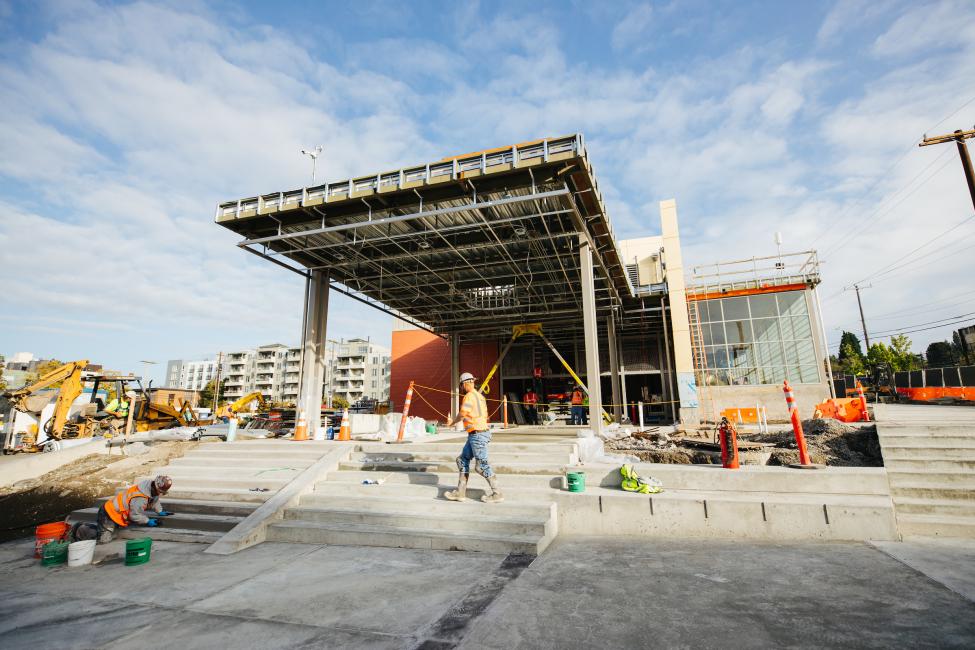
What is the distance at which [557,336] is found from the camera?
27.2m

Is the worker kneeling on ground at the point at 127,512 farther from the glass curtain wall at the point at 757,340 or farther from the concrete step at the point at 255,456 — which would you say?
the glass curtain wall at the point at 757,340

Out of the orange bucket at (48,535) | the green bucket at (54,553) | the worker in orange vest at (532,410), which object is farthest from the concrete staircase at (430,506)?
the worker in orange vest at (532,410)

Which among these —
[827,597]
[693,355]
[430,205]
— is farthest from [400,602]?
[693,355]

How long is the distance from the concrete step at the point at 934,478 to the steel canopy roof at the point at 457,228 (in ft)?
28.0

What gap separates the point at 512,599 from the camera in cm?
361

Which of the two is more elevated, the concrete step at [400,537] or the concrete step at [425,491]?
the concrete step at [425,491]

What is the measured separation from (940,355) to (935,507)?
283ft

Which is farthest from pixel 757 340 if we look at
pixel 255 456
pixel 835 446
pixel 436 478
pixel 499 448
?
pixel 255 456

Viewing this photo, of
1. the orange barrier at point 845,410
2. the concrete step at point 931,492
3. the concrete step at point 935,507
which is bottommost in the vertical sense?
the concrete step at point 935,507

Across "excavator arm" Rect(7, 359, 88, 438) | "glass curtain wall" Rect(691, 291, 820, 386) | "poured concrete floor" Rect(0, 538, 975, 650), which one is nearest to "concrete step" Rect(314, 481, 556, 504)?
"poured concrete floor" Rect(0, 538, 975, 650)

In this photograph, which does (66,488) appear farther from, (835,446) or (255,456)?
(835,446)

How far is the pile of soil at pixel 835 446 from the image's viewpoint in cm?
766

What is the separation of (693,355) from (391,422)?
14077mm

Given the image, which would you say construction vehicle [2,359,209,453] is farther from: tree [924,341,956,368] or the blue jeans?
tree [924,341,956,368]
